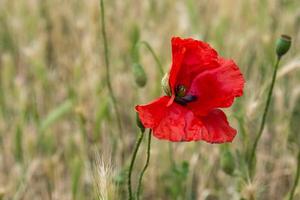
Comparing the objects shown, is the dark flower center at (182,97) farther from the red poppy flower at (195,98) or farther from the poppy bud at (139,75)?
the poppy bud at (139,75)

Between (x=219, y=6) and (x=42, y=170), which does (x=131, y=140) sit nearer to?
(x=42, y=170)

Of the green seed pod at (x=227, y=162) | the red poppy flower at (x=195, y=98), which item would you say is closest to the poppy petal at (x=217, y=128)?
the red poppy flower at (x=195, y=98)

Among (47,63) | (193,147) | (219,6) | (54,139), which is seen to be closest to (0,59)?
(47,63)

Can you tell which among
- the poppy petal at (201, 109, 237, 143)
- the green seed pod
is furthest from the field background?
the poppy petal at (201, 109, 237, 143)

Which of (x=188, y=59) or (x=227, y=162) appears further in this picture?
(x=227, y=162)

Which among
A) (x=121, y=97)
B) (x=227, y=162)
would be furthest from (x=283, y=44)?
(x=121, y=97)

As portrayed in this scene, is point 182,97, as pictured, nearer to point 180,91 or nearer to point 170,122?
point 180,91
